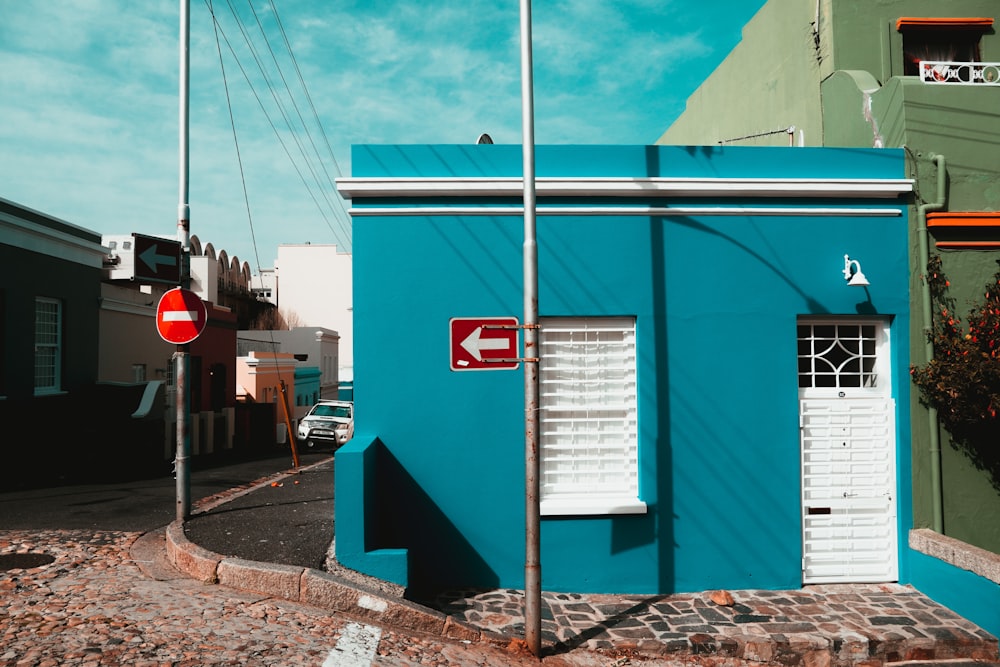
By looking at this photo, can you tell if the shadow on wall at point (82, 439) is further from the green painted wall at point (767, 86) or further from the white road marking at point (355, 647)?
the green painted wall at point (767, 86)

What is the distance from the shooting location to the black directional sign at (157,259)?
698cm

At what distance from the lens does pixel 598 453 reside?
6809mm

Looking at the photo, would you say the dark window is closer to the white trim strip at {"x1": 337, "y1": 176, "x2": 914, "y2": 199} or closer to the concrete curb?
the white trim strip at {"x1": 337, "y1": 176, "x2": 914, "y2": 199}

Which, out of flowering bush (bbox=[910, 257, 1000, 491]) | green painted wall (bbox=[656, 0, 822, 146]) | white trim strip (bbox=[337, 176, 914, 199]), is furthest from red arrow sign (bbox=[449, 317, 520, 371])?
green painted wall (bbox=[656, 0, 822, 146])

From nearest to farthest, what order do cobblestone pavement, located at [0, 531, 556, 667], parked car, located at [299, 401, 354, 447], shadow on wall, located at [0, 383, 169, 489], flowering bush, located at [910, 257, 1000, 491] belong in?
cobblestone pavement, located at [0, 531, 556, 667]
flowering bush, located at [910, 257, 1000, 491]
shadow on wall, located at [0, 383, 169, 489]
parked car, located at [299, 401, 354, 447]

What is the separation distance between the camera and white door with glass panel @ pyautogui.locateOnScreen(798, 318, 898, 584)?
6914mm

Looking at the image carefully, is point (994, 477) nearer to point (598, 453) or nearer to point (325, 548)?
point (598, 453)

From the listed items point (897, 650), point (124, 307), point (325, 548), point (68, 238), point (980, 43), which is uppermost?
point (980, 43)

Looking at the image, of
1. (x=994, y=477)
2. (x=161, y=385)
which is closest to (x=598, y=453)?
(x=994, y=477)

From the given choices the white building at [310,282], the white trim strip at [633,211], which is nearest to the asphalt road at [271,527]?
the white trim strip at [633,211]

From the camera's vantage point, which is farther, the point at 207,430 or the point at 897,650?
the point at 207,430

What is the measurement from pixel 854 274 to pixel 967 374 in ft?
4.50

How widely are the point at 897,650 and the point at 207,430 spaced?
1751 centimetres

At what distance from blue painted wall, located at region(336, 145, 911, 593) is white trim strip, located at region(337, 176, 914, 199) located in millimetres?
162
